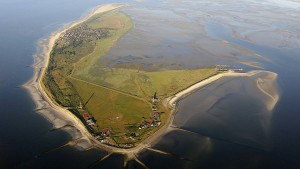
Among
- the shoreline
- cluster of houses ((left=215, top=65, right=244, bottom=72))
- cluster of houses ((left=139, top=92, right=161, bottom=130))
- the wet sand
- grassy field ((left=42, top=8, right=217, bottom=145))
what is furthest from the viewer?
cluster of houses ((left=215, top=65, right=244, bottom=72))

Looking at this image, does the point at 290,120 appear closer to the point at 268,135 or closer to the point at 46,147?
the point at 268,135

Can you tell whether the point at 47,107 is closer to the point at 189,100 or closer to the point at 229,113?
the point at 189,100

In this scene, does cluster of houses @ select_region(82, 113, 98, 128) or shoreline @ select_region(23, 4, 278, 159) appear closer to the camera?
shoreline @ select_region(23, 4, 278, 159)

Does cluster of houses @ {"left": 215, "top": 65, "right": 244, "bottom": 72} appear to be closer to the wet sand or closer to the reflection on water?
the wet sand

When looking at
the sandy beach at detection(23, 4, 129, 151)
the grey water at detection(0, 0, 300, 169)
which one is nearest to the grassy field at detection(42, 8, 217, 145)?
the sandy beach at detection(23, 4, 129, 151)

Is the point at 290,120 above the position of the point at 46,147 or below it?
below

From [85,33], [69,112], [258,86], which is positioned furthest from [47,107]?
[85,33]

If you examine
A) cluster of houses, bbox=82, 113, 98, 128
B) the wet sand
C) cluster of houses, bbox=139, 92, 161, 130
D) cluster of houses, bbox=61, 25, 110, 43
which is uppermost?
cluster of houses, bbox=61, 25, 110, 43

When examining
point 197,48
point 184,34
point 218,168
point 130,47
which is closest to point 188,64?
point 197,48
